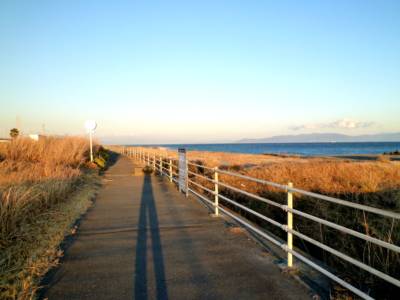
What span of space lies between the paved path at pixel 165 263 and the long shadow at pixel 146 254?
1cm

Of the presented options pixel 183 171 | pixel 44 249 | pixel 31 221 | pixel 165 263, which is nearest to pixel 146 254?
pixel 165 263

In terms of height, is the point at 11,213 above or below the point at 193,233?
above

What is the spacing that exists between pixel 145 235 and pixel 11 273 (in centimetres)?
249

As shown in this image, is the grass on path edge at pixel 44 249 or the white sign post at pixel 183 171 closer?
the grass on path edge at pixel 44 249

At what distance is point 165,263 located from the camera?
4.79 m

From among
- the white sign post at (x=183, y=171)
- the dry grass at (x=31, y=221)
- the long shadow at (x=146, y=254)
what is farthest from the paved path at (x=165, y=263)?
the white sign post at (x=183, y=171)

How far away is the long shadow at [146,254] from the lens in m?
3.96

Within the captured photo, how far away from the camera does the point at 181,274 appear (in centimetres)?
440

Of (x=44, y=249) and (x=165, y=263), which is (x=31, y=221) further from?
(x=165, y=263)

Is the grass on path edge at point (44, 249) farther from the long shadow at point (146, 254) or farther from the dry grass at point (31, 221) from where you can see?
the long shadow at point (146, 254)

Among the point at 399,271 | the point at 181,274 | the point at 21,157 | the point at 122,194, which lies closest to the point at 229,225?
the point at 181,274

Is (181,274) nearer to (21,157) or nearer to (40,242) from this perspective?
(40,242)

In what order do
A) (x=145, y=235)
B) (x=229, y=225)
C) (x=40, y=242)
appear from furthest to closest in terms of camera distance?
1. (x=229, y=225)
2. (x=145, y=235)
3. (x=40, y=242)

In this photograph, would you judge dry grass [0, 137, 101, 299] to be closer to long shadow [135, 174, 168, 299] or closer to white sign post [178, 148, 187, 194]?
long shadow [135, 174, 168, 299]
